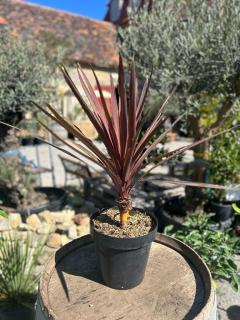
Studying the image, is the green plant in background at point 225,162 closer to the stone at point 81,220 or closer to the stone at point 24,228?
the stone at point 81,220

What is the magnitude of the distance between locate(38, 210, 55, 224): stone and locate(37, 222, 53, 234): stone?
0.37 feet

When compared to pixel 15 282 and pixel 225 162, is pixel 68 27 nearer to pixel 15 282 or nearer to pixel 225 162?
pixel 225 162

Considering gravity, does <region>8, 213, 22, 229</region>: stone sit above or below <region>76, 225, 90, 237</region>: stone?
above

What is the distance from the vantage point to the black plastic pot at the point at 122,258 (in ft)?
5.23

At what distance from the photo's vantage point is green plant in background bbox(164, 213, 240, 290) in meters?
2.61

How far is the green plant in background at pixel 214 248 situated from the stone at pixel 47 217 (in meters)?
1.95

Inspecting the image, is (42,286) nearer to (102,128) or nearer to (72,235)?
(102,128)

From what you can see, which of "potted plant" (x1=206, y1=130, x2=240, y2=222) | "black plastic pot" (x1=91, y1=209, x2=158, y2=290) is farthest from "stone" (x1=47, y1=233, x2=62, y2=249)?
"black plastic pot" (x1=91, y1=209, x2=158, y2=290)

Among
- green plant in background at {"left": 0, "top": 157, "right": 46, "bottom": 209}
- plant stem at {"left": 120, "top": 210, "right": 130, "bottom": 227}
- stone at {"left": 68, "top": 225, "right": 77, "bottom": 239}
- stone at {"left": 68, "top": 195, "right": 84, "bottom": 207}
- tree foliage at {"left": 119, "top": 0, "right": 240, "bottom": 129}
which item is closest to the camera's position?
plant stem at {"left": 120, "top": 210, "right": 130, "bottom": 227}

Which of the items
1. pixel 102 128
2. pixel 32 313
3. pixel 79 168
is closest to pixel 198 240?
pixel 32 313

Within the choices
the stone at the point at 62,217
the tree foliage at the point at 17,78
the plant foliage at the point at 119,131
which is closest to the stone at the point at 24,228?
the stone at the point at 62,217

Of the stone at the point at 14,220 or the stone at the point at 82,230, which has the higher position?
the stone at the point at 14,220

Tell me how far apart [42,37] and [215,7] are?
279 inches

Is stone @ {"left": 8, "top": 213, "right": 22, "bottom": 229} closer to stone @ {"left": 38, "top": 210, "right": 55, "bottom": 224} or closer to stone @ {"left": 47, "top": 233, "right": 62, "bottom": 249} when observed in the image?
stone @ {"left": 38, "top": 210, "right": 55, "bottom": 224}
